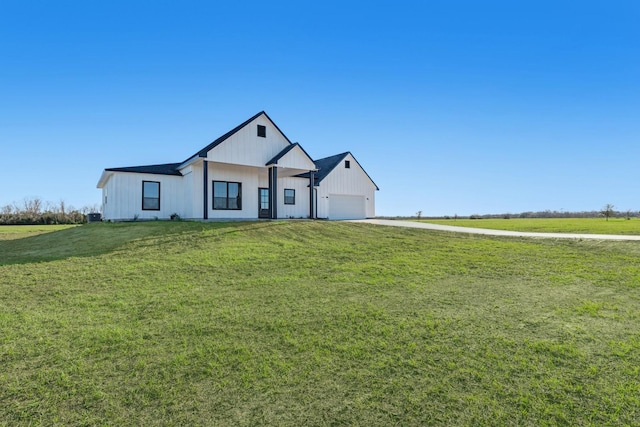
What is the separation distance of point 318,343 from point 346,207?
2193cm

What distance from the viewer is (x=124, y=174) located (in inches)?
658

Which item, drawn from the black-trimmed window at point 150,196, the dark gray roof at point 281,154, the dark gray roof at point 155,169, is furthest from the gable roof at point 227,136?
the black-trimmed window at point 150,196

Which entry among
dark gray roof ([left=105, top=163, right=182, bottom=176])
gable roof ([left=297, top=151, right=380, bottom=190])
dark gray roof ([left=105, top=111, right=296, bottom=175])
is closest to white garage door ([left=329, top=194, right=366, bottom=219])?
gable roof ([left=297, top=151, right=380, bottom=190])

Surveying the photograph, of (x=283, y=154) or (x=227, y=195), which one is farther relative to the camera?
(x=227, y=195)

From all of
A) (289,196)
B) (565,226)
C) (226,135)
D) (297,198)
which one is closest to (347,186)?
(297,198)

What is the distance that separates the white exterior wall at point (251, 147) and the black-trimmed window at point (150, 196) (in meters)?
4.77

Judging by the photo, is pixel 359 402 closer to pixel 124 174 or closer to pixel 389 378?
pixel 389 378

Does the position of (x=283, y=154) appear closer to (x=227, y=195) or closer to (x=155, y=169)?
(x=227, y=195)

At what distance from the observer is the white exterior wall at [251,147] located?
15.6m

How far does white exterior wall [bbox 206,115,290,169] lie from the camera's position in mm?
15648

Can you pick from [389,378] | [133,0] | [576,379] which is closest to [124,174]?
[133,0]

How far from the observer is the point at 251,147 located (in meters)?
Result: 16.5

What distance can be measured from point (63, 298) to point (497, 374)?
264 inches

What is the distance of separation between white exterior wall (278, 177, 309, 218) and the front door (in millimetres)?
1221
